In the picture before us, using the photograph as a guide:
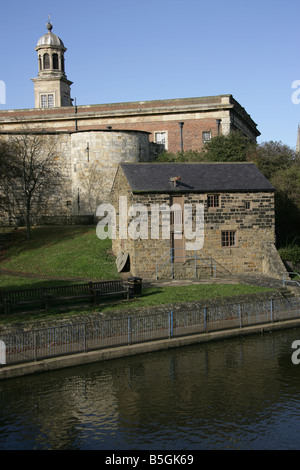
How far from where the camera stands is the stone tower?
70250 millimetres

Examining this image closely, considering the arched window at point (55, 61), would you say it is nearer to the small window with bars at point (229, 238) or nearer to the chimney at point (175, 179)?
the chimney at point (175, 179)

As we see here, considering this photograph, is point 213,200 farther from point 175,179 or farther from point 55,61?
point 55,61

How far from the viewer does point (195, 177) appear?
3203cm

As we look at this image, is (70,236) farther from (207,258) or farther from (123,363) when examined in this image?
(123,363)

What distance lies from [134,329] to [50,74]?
57.6 meters

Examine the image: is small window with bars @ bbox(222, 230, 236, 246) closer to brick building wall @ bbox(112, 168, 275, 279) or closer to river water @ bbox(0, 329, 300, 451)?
brick building wall @ bbox(112, 168, 275, 279)

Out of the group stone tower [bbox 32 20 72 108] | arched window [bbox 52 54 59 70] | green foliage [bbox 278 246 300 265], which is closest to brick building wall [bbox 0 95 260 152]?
stone tower [bbox 32 20 72 108]

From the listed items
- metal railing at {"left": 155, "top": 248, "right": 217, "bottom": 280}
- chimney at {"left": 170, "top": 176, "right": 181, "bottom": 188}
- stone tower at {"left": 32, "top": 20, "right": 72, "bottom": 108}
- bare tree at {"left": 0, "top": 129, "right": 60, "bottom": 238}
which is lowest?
metal railing at {"left": 155, "top": 248, "right": 217, "bottom": 280}

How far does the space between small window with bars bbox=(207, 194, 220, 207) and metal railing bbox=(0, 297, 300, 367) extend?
27.4 feet

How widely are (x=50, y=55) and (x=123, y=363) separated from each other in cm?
6067

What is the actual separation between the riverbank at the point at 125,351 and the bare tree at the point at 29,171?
80.7 feet
